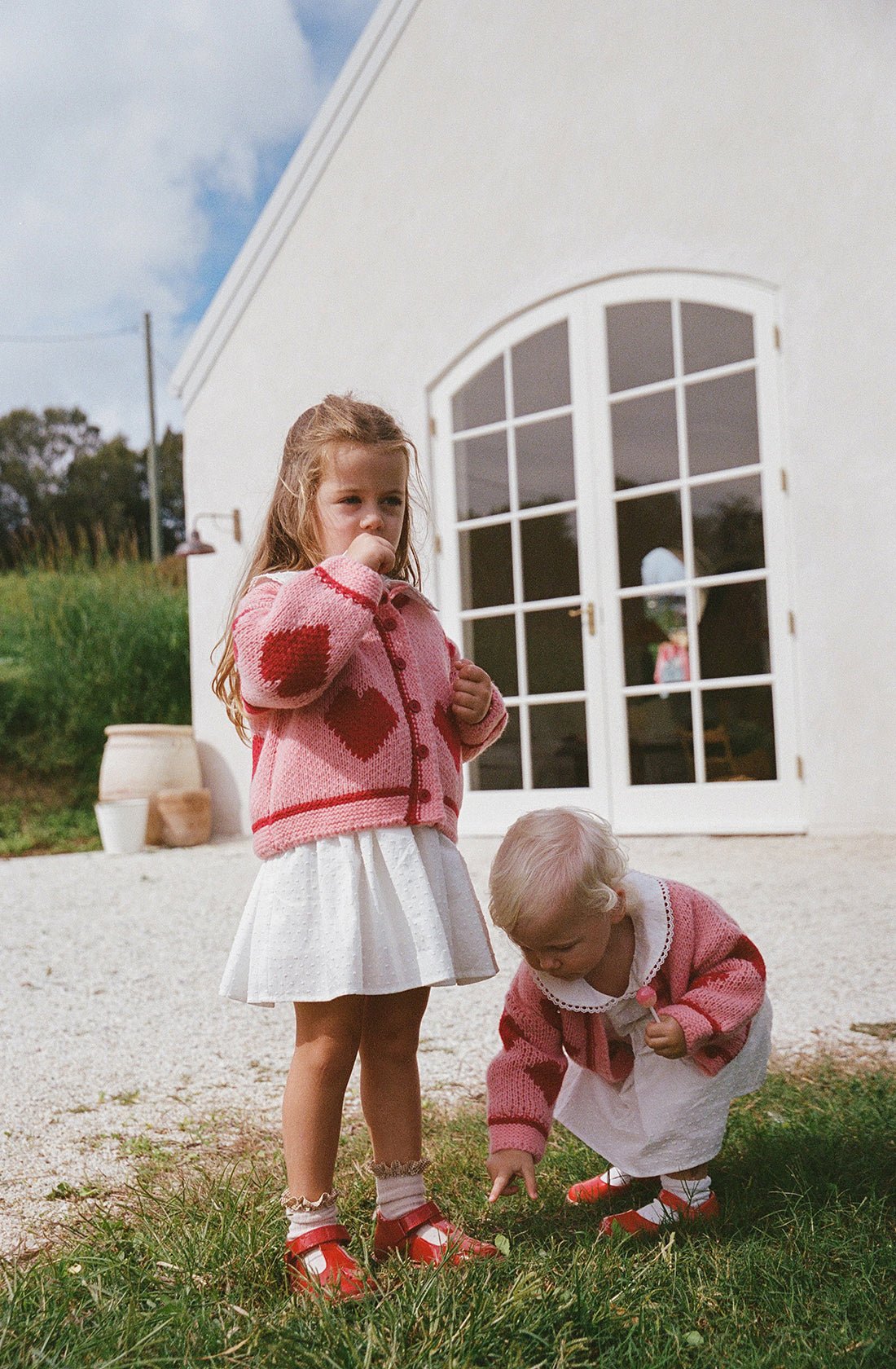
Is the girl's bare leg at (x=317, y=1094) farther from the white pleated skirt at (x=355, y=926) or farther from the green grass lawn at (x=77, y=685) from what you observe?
the green grass lawn at (x=77, y=685)

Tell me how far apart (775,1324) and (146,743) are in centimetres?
634

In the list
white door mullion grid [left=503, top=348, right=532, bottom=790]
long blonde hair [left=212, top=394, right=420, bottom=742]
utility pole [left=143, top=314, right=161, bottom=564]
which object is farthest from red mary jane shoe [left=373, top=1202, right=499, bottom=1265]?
utility pole [left=143, top=314, right=161, bottom=564]

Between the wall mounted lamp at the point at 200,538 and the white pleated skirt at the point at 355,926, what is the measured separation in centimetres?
590

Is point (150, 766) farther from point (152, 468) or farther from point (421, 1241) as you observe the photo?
point (152, 468)

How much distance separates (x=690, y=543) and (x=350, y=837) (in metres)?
4.55

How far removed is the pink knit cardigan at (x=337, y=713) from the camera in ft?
4.98

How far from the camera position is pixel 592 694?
19.7 ft

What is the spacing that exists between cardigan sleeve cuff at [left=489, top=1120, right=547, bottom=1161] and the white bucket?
5562mm

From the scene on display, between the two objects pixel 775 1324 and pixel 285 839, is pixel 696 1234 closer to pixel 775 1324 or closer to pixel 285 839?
pixel 775 1324

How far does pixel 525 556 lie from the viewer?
6.30m

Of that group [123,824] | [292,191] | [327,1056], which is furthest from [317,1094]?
[292,191]

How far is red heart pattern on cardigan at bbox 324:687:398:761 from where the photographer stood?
1.57 metres

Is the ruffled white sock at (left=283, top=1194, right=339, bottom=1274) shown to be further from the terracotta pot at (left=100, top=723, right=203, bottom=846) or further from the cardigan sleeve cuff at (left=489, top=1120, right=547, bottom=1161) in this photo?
the terracotta pot at (left=100, top=723, right=203, bottom=846)

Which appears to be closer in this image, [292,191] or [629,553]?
[629,553]
